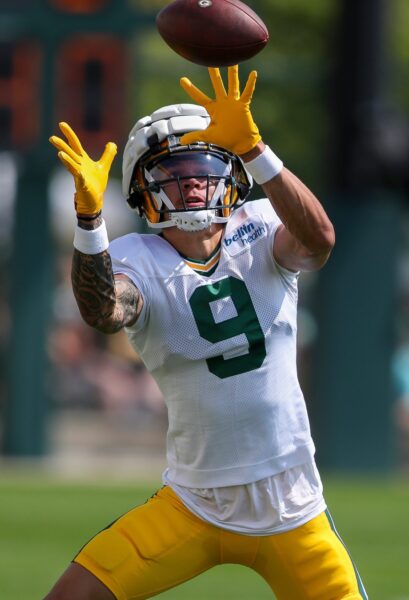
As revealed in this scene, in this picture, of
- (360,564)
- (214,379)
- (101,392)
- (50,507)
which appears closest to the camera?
(214,379)

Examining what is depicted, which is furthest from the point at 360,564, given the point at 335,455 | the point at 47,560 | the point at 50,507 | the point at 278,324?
the point at 335,455

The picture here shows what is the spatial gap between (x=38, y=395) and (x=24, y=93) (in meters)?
2.89

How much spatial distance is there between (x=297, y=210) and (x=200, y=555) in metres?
1.11

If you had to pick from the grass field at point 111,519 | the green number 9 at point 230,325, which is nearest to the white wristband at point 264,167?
the green number 9 at point 230,325

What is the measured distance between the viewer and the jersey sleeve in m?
4.36

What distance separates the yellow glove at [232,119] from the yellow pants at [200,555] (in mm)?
1150

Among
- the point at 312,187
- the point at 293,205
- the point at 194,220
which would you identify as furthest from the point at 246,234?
the point at 312,187

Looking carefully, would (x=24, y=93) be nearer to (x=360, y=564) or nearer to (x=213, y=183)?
(x=360, y=564)

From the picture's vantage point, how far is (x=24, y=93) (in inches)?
508

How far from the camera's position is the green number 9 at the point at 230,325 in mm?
4352

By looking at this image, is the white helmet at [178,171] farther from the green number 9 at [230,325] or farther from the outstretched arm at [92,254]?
the outstretched arm at [92,254]

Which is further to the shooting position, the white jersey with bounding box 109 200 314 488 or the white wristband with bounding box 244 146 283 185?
the white jersey with bounding box 109 200 314 488

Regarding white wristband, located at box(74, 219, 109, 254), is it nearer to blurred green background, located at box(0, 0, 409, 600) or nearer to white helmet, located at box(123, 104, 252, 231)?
white helmet, located at box(123, 104, 252, 231)

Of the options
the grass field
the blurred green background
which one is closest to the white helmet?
the grass field
